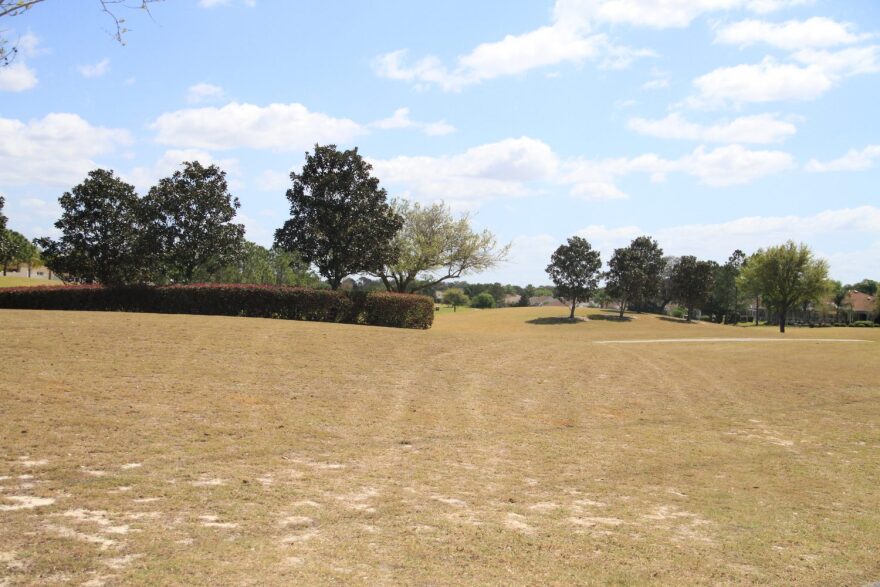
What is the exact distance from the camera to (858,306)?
113938mm

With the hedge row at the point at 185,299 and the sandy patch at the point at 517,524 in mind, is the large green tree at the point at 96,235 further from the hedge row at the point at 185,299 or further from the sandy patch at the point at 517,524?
the sandy patch at the point at 517,524

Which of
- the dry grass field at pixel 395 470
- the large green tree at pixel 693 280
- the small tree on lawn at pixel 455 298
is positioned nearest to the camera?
the dry grass field at pixel 395 470

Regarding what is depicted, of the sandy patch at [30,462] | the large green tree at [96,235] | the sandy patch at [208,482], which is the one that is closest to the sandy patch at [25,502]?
the sandy patch at [30,462]

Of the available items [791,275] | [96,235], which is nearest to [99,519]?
[96,235]

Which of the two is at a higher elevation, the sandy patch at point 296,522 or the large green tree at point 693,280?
the large green tree at point 693,280

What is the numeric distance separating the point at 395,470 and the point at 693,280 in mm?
91439

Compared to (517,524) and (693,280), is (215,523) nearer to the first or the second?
(517,524)

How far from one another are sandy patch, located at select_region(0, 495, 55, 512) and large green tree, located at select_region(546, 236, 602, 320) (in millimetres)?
76693

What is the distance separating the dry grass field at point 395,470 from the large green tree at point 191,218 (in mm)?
20277

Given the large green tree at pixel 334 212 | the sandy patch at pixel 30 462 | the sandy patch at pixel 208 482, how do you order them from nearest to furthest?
the sandy patch at pixel 208 482 < the sandy patch at pixel 30 462 < the large green tree at pixel 334 212

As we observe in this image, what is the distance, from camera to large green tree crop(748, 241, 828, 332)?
61.9 m

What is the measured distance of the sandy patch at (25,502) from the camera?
581 centimetres

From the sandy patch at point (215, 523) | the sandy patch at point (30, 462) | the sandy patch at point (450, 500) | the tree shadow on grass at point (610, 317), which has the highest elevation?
the tree shadow on grass at point (610, 317)

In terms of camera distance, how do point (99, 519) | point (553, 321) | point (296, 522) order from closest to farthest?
point (99, 519)
point (296, 522)
point (553, 321)
